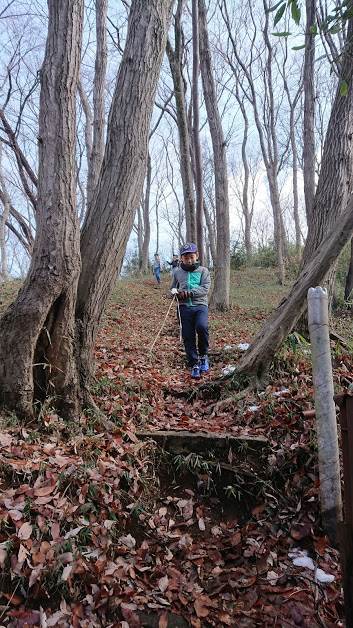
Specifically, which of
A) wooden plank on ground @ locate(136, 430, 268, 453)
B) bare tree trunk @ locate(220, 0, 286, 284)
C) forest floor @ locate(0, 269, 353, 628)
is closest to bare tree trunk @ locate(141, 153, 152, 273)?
bare tree trunk @ locate(220, 0, 286, 284)

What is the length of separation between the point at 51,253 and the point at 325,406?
8.47 ft

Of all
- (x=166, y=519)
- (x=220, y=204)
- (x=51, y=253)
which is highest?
(x=220, y=204)

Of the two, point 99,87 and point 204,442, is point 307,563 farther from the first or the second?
point 99,87

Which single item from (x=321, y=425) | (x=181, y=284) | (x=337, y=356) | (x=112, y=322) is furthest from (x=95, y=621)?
(x=112, y=322)

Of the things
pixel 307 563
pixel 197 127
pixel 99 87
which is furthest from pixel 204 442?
pixel 99 87

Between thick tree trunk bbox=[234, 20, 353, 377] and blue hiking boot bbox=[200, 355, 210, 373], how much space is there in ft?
3.48

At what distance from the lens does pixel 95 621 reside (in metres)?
2.31

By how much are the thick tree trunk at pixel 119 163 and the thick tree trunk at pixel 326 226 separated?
2074mm

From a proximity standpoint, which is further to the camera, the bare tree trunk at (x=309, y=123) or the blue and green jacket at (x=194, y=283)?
the bare tree trunk at (x=309, y=123)

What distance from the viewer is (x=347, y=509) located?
93.0 inches

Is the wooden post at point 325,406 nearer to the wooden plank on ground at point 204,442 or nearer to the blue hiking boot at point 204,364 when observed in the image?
the wooden plank on ground at point 204,442

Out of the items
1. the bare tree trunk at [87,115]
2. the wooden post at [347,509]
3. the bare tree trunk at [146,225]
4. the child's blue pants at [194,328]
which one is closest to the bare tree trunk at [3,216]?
the bare tree trunk at [87,115]

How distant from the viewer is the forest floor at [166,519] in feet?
7.99

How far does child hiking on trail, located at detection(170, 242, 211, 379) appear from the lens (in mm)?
6246
